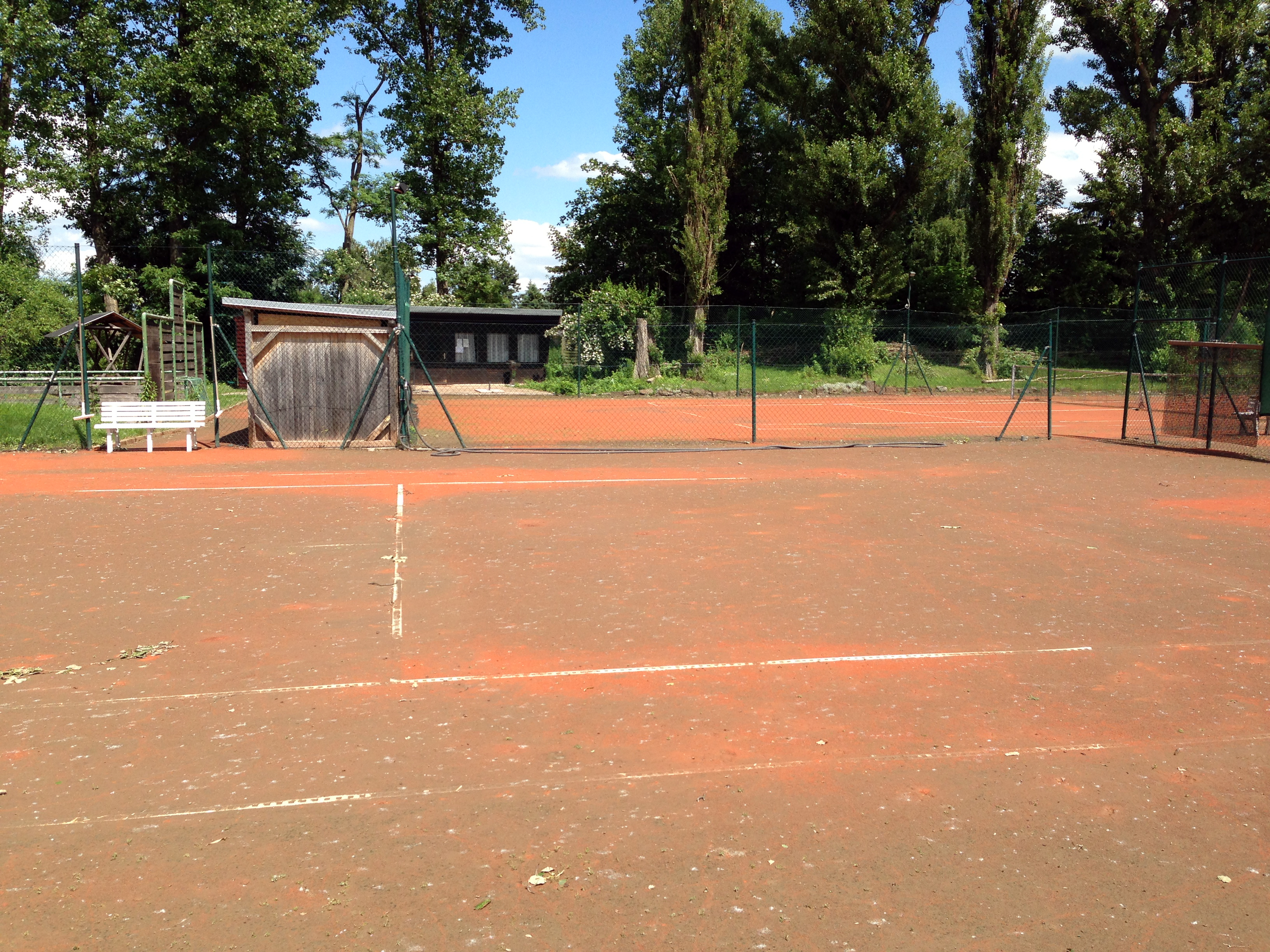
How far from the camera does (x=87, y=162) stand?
1398 inches

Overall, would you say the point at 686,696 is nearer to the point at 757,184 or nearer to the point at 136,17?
the point at 136,17

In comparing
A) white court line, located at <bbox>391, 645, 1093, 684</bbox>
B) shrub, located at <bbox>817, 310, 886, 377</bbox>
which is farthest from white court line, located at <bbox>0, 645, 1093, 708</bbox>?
shrub, located at <bbox>817, 310, 886, 377</bbox>

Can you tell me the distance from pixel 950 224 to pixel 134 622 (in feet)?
156

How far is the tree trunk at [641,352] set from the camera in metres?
32.6

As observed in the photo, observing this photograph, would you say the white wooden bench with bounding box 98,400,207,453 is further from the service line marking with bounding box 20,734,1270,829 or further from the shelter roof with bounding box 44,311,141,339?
the service line marking with bounding box 20,734,1270,829

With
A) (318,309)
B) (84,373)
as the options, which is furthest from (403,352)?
(318,309)

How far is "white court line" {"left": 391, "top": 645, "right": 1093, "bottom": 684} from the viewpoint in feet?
17.7

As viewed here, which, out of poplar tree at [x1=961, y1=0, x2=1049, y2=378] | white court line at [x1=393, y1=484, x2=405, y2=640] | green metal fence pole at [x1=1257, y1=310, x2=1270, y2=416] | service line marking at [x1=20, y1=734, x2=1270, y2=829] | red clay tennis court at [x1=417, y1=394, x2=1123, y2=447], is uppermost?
poplar tree at [x1=961, y1=0, x2=1049, y2=378]

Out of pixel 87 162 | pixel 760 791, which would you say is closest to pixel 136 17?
pixel 87 162

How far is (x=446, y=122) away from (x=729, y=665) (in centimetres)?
4265

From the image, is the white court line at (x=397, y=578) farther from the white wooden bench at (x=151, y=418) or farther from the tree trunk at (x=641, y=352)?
the tree trunk at (x=641, y=352)

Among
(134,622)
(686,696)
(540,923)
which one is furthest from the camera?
(134,622)

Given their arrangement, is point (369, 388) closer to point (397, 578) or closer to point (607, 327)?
point (397, 578)

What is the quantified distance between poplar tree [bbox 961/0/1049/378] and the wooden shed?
24777mm
